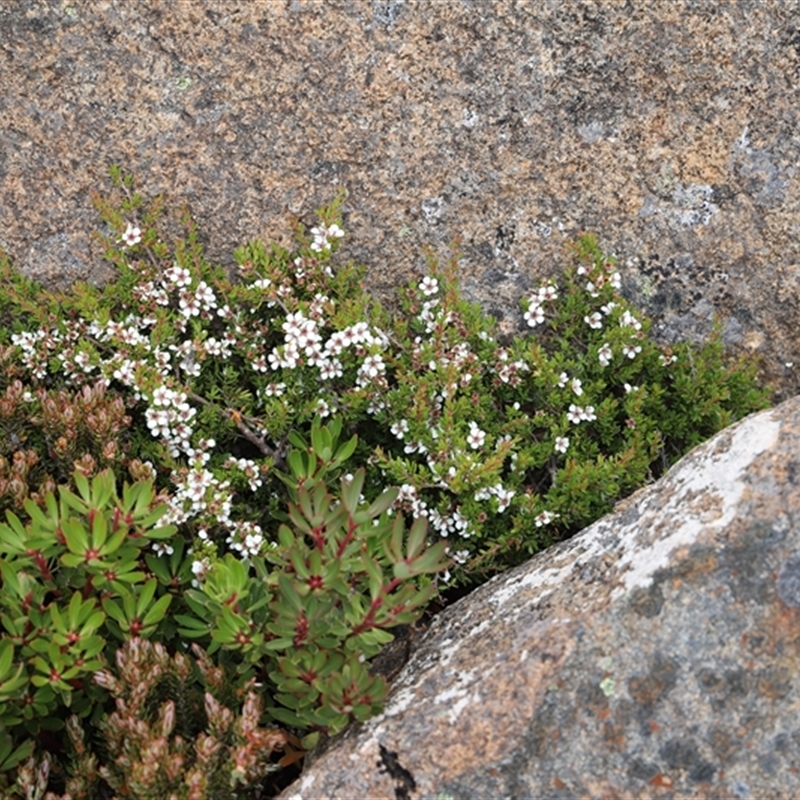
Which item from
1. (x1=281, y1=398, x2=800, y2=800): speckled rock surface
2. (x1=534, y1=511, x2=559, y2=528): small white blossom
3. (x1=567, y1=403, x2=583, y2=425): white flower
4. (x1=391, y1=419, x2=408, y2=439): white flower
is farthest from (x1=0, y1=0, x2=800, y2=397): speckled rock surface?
(x1=281, y1=398, x2=800, y2=800): speckled rock surface

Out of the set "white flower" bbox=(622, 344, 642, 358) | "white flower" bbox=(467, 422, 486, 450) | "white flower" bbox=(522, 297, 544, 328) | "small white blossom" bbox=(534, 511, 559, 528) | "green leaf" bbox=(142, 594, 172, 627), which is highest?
"green leaf" bbox=(142, 594, 172, 627)

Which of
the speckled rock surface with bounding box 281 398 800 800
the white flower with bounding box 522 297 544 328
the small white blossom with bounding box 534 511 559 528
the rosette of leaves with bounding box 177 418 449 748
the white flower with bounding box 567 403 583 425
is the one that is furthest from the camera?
the white flower with bounding box 522 297 544 328

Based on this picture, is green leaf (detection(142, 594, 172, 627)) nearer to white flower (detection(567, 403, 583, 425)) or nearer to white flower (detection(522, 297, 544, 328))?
white flower (detection(567, 403, 583, 425))

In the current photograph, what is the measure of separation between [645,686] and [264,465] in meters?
Result: 1.78

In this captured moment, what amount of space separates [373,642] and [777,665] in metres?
1.14

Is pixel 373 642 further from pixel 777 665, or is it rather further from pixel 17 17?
pixel 17 17

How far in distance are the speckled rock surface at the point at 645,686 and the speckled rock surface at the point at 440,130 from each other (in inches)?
62.8

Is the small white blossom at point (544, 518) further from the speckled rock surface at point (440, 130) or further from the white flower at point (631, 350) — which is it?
the speckled rock surface at point (440, 130)

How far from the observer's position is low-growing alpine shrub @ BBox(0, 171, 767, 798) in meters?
3.22

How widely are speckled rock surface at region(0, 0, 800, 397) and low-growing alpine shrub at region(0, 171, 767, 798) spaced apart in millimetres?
201

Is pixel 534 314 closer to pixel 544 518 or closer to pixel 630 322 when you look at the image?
pixel 630 322

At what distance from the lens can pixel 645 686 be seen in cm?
301

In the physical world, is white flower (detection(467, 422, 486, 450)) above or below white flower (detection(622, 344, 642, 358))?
above

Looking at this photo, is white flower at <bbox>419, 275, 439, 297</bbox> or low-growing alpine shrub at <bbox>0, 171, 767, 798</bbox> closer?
low-growing alpine shrub at <bbox>0, 171, 767, 798</bbox>
